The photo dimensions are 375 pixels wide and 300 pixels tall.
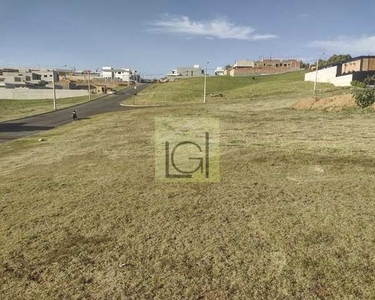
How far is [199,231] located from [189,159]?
21.6 ft

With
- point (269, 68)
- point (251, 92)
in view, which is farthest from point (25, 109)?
point (269, 68)

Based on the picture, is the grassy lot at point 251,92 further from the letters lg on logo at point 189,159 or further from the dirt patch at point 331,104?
the letters lg on logo at point 189,159

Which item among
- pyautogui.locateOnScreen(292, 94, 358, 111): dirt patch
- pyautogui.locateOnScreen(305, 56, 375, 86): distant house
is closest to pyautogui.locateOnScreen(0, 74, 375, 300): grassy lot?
pyautogui.locateOnScreen(292, 94, 358, 111): dirt patch

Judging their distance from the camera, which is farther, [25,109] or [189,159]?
[25,109]

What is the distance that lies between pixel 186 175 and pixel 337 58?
593 ft

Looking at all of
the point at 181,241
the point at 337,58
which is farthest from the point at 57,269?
the point at 337,58

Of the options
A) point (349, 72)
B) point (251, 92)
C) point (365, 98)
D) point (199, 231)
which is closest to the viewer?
point (199, 231)

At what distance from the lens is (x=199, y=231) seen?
22.5 ft

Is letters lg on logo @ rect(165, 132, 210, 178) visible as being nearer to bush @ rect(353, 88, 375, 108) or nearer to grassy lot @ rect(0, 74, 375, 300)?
grassy lot @ rect(0, 74, 375, 300)

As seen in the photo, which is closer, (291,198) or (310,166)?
(291,198)

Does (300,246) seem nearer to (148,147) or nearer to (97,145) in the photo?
(148,147)

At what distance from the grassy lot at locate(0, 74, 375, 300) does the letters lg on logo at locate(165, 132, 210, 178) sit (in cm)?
81

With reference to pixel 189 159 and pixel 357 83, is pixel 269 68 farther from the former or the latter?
pixel 189 159

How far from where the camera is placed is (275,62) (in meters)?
165
